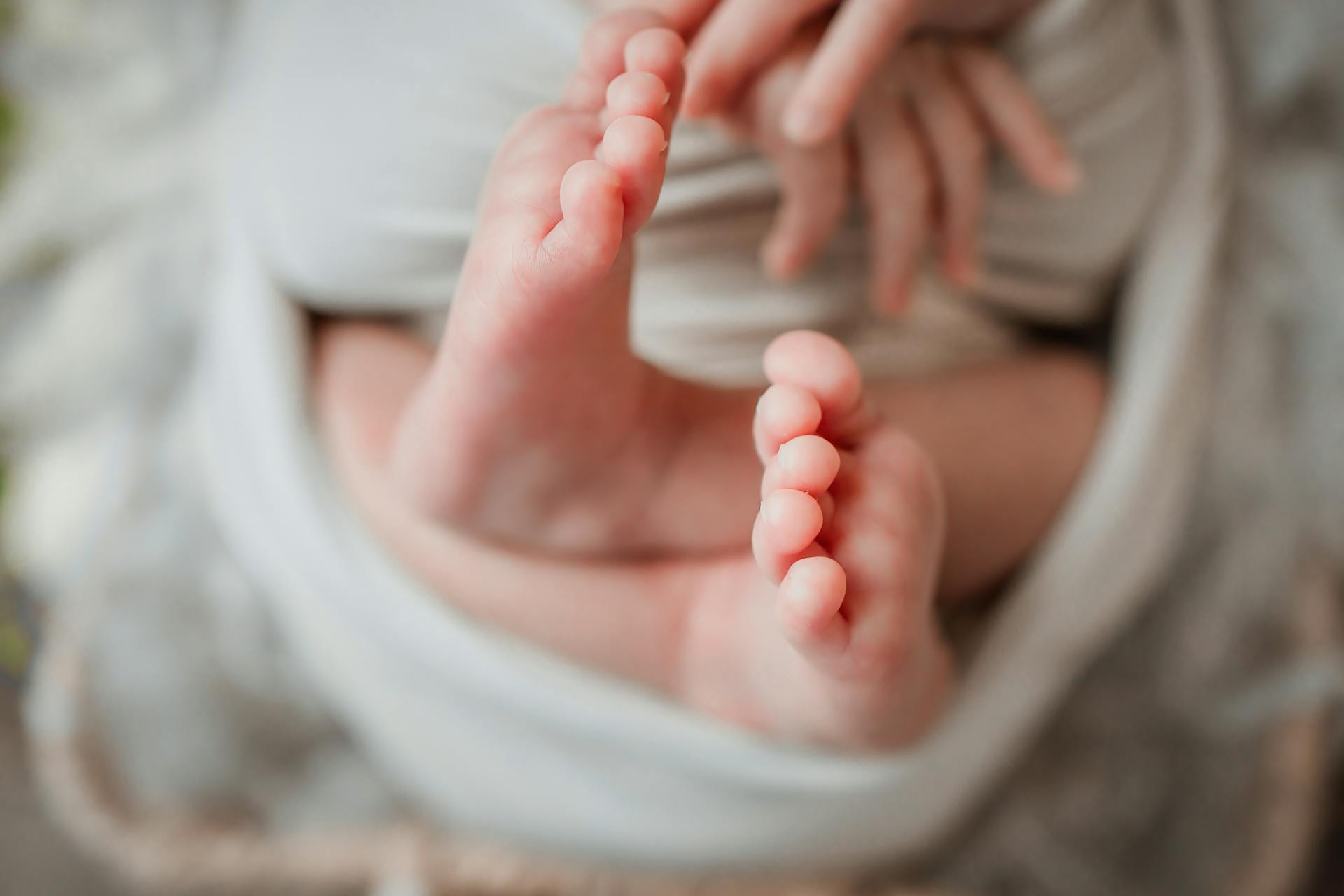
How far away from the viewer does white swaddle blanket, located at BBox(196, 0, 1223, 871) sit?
0.50 meters

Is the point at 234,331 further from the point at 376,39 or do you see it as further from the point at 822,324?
the point at 822,324

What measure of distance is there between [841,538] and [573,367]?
10cm

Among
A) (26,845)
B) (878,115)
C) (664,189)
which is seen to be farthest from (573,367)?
(26,845)

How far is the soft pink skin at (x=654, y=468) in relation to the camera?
12.3 inches

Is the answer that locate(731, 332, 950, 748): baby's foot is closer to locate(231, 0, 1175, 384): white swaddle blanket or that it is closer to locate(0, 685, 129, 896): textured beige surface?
locate(231, 0, 1175, 384): white swaddle blanket

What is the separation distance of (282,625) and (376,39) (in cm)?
44

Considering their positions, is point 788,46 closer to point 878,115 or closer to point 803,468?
point 878,115

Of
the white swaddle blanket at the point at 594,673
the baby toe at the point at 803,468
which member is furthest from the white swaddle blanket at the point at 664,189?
the baby toe at the point at 803,468

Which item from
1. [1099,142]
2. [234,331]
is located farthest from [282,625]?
[1099,142]

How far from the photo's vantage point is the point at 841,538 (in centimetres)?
34

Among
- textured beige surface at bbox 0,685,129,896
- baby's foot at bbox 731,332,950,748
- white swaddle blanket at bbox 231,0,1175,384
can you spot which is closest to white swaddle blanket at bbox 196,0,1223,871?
white swaddle blanket at bbox 231,0,1175,384

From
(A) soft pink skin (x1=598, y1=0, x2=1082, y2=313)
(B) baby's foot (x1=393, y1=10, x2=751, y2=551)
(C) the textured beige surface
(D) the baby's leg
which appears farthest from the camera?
(C) the textured beige surface

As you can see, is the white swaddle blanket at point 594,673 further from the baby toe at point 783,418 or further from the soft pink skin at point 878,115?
the baby toe at point 783,418

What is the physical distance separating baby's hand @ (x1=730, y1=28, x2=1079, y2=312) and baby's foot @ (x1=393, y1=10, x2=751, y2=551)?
3.9 inches
